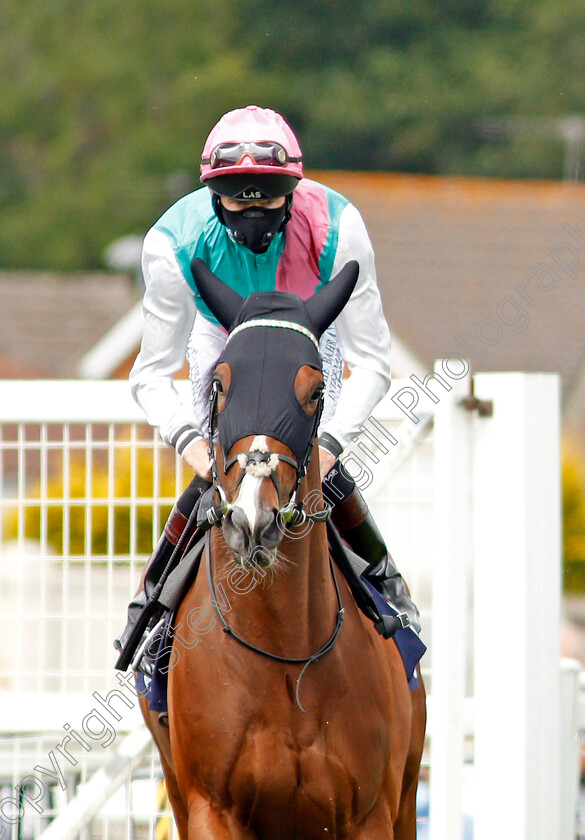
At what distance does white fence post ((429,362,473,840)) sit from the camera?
13.3ft

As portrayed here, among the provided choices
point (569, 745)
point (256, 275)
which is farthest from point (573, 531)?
point (256, 275)

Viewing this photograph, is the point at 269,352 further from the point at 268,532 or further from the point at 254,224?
the point at 254,224

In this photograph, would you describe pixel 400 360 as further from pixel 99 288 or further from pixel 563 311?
pixel 99 288

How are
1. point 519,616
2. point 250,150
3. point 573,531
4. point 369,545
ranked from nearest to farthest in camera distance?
point 250,150 < point 369,545 < point 519,616 < point 573,531

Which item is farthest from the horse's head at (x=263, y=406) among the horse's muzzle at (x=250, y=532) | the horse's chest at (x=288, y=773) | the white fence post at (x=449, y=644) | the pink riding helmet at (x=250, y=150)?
the white fence post at (x=449, y=644)

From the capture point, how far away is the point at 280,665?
2.97 m

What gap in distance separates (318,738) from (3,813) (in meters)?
1.85

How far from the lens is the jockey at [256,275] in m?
3.16

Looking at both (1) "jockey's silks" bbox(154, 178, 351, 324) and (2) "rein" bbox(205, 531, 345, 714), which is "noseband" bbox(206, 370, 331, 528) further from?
(1) "jockey's silks" bbox(154, 178, 351, 324)

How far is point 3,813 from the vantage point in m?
4.35

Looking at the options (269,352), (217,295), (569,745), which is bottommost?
(569,745)

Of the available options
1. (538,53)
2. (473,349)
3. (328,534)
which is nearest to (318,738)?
(328,534)

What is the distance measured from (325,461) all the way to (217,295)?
492 mm

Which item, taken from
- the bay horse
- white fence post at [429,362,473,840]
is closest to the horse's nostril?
the bay horse
